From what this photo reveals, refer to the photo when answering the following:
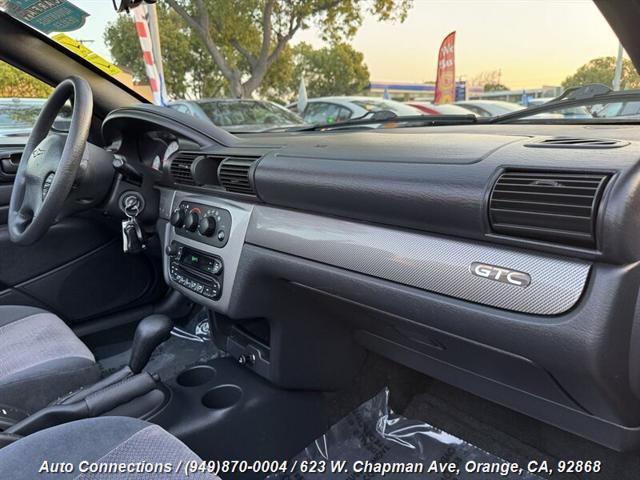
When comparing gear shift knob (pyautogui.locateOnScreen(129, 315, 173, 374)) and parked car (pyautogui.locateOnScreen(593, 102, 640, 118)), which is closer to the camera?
parked car (pyautogui.locateOnScreen(593, 102, 640, 118))

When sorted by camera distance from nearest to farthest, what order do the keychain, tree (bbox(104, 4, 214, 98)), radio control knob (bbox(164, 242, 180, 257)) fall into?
radio control knob (bbox(164, 242, 180, 257)) → the keychain → tree (bbox(104, 4, 214, 98))

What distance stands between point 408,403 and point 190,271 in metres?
0.98

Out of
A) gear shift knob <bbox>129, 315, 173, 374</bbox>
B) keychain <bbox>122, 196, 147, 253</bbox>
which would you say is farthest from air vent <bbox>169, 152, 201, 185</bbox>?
gear shift knob <bbox>129, 315, 173, 374</bbox>

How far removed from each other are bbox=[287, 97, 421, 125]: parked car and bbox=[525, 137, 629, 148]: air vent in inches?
38.8

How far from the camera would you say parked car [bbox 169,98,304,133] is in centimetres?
281

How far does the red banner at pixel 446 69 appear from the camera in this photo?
8.15ft

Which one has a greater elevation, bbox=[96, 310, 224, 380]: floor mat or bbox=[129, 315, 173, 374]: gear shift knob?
bbox=[129, 315, 173, 374]: gear shift knob

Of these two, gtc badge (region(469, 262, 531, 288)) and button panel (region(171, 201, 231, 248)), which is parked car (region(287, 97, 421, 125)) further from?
gtc badge (region(469, 262, 531, 288))

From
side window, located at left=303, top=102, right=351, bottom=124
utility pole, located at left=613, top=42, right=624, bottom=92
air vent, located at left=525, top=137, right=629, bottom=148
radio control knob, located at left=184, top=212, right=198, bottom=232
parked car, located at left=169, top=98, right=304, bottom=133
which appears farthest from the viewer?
parked car, located at left=169, top=98, right=304, bottom=133

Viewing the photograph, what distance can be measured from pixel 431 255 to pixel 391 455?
101 cm

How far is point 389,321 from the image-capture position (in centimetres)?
134

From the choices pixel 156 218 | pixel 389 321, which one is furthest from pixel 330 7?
pixel 389 321

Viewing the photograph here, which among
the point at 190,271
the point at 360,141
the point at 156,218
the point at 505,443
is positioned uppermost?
the point at 360,141

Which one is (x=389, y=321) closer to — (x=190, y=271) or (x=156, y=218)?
(x=190, y=271)
